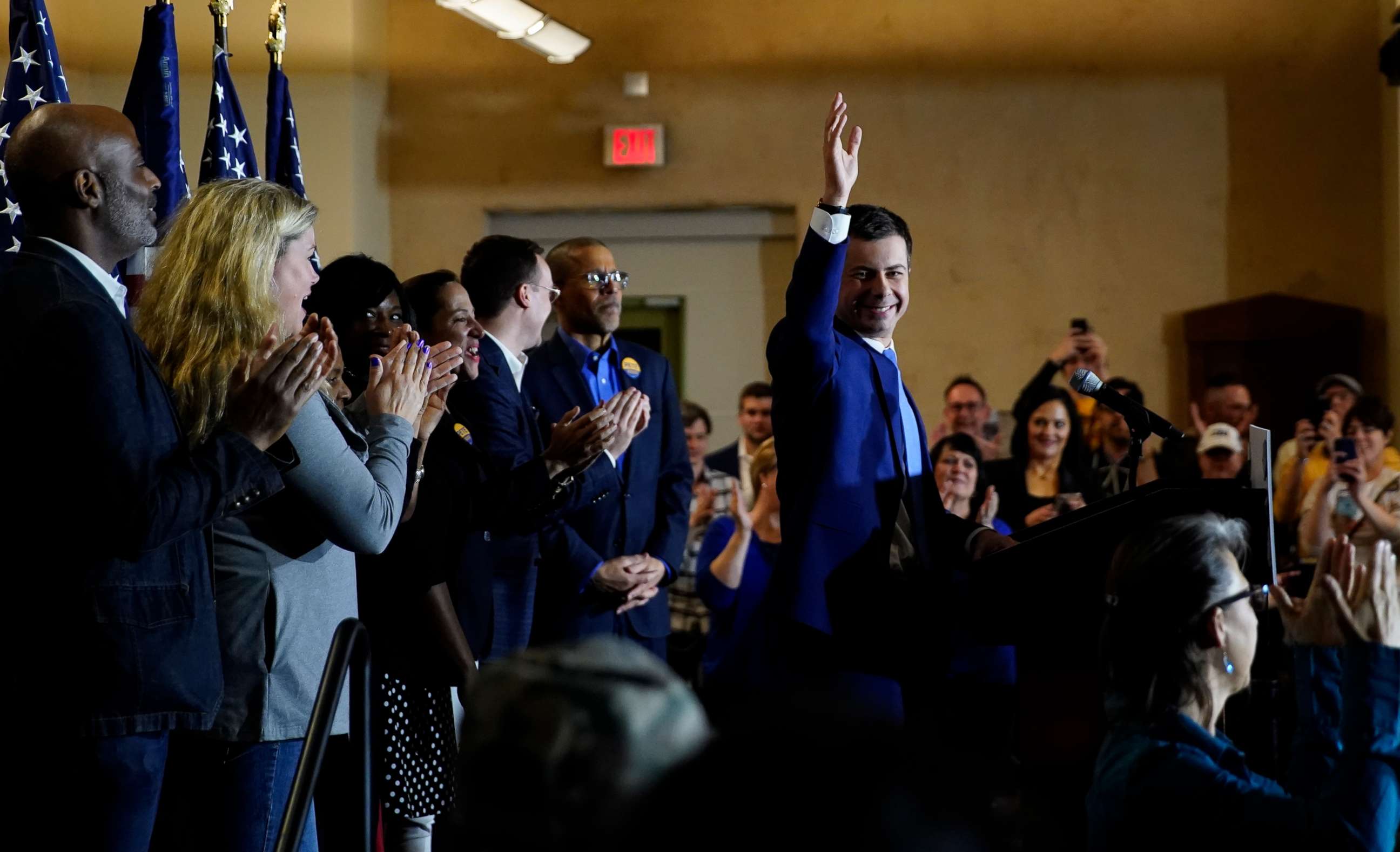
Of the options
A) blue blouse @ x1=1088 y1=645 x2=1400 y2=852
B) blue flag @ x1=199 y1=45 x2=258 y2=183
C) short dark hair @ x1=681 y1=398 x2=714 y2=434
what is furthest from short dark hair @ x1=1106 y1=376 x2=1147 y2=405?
blue blouse @ x1=1088 y1=645 x2=1400 y2=852

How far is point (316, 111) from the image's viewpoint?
24.1 feet

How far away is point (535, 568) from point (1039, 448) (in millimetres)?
2655

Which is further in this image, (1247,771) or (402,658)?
(402,658)

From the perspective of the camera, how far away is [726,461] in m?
6.74

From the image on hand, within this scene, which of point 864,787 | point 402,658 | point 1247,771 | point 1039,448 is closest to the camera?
point 864,787

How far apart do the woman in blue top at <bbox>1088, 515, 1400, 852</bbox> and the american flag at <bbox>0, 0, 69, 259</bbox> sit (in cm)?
263

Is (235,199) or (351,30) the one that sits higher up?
(351,30)

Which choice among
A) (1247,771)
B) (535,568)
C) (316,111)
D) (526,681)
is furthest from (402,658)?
(316,111)

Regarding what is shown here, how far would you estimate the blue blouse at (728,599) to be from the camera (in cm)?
406

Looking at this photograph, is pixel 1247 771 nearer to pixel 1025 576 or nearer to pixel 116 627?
pixel 1025 576

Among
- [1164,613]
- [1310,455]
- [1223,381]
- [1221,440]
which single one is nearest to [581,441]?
[1164,613]

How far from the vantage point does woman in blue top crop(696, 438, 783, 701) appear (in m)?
4.27

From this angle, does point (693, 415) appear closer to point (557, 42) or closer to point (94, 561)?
point (557, 42)

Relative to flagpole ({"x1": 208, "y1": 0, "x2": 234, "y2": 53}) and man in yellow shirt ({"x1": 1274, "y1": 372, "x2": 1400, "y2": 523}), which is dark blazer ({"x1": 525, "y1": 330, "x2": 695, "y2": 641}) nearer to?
flagpole ({"x1": 208, "y1": 0, "x2": 234, "y2": 53})
